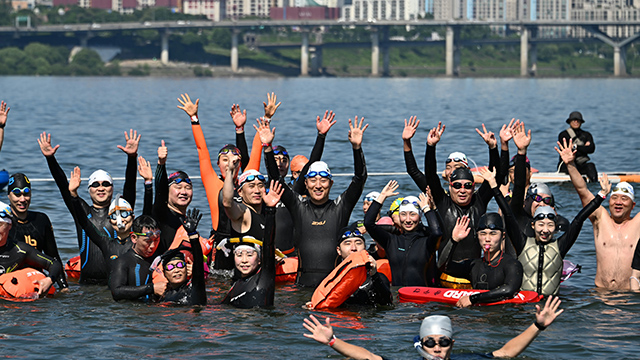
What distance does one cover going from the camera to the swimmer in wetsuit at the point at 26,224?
542 inches

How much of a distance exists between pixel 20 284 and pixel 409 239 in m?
5.95

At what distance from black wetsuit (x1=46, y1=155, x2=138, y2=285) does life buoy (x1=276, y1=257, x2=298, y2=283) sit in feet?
8.68

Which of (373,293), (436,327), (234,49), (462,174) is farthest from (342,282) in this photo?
(234,49)

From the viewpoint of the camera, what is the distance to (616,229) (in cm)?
1387

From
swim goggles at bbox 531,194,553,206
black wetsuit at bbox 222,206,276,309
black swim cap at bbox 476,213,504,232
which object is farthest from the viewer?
swim goggles at bbox 531,194,553,206

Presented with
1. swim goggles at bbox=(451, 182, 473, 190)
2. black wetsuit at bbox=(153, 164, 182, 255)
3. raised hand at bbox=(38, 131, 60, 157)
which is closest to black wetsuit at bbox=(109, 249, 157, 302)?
black wetsuit at bbox=(153, 164, 182, 255)

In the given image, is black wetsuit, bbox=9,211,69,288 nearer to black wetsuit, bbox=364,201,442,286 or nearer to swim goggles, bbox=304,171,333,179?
swim goggles, bbox=304,171,333,179

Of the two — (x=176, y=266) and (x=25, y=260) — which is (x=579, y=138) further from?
(x=25, y=260)

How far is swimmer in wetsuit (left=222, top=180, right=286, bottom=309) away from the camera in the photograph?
11.8 meters

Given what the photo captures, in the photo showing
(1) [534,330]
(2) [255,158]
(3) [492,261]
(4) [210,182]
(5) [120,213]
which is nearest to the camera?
(1) [534,330]

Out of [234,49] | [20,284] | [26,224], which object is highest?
[234,49]

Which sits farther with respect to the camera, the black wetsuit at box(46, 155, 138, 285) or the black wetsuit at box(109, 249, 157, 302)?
the black wetsuit at box(46, 155, 138, 285)

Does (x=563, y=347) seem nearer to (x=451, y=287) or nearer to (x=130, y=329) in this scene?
(x=451, y=287)

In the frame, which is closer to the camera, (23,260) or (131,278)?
(131,278)
